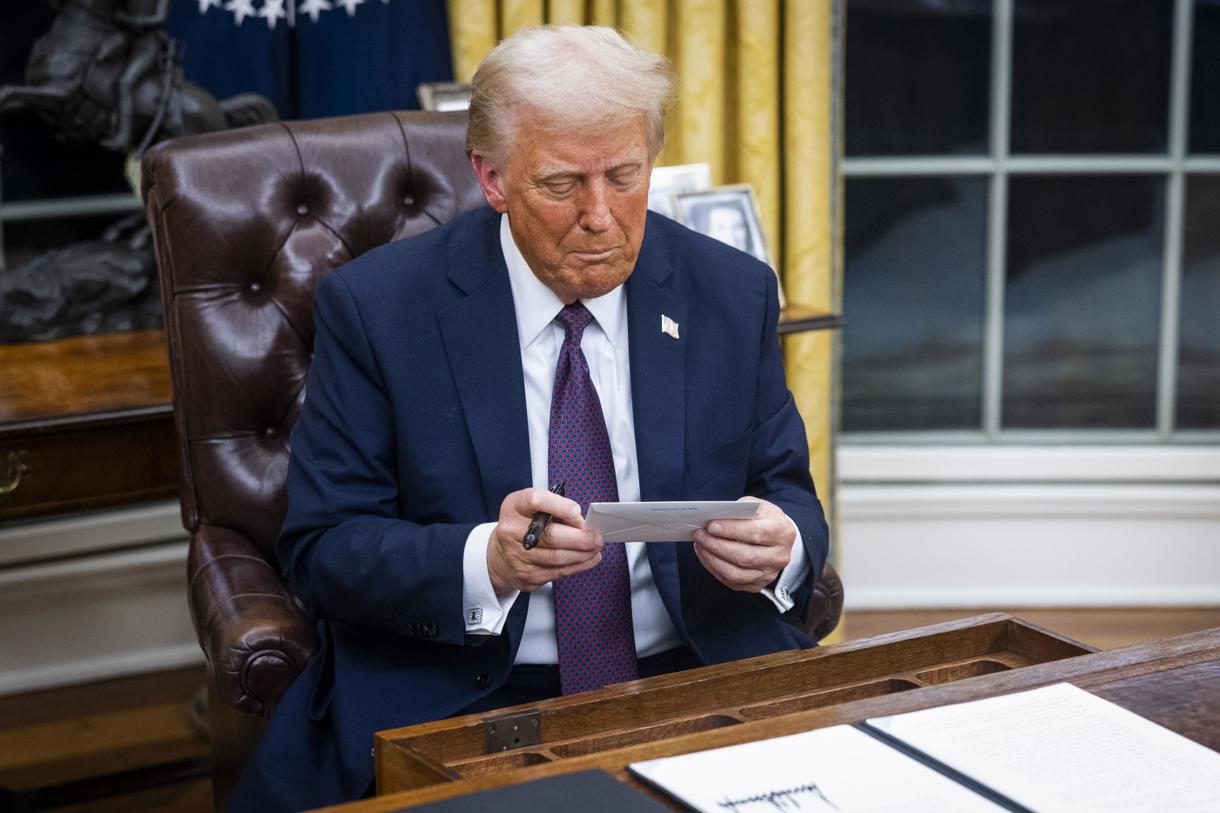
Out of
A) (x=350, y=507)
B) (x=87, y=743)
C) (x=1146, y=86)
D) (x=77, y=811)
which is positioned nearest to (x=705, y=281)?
(x=350, y=507)

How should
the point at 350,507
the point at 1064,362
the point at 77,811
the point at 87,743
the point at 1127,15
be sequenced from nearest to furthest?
the point at 350,507 < the point at 77,811 < the point at 87,743 < the point at 1127,15 < the point at 1064,362

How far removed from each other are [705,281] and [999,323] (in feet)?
6.68

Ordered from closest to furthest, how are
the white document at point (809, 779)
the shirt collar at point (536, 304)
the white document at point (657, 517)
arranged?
the white document at point (809, 779) < the white document at point (657, 517) < the shirt collar at point (536, 304)

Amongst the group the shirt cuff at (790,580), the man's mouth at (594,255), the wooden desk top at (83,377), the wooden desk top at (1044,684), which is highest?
the man's mouth at (594,255)

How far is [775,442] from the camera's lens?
2.03 meters

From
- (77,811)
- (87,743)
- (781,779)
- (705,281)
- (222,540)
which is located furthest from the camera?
(87,743)

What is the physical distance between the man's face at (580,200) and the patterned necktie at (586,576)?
0.12 meters

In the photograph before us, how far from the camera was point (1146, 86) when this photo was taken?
3.87 meters

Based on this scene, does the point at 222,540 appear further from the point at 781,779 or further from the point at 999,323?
the point at 999,323

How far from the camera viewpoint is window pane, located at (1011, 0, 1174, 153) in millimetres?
3846

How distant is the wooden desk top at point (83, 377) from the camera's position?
2.33m

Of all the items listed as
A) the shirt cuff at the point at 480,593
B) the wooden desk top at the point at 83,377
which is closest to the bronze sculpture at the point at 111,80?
the wooden desk top at the point at 83,377

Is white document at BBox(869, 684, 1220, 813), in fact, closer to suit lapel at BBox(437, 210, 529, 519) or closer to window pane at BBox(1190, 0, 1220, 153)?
suit lapel at BBox(437, 210, 529, 519)

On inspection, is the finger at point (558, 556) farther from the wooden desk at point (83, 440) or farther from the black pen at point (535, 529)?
the wooden desk at point (83, 440)
